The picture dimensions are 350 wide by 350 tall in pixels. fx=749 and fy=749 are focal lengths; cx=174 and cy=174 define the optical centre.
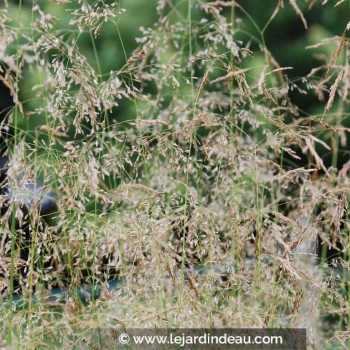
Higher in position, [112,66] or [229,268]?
[112,66]

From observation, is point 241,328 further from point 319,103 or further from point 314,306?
point 319,103

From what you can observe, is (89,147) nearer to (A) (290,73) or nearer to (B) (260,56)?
(B) (260,56)

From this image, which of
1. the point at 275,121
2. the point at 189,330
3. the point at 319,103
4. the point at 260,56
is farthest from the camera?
the point at 319,103

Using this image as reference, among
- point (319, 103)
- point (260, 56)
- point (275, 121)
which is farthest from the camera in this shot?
point (319, 103)

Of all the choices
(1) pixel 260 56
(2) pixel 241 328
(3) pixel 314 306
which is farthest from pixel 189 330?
(1) pixel 260 56

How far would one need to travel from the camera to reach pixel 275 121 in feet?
6.47

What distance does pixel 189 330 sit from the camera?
1847 millimetres

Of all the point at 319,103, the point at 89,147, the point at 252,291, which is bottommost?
the point at 252,291

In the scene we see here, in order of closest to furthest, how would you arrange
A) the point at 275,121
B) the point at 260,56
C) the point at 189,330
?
1. the point at 189,330
2. the point at 275,121
3. the point at 260,56

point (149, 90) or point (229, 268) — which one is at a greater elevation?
point (149, 90)

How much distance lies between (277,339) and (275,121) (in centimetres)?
56

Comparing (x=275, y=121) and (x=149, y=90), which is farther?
(x=149, y=90)

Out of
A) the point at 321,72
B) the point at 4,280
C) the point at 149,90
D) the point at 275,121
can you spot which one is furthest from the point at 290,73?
the point at 4,280

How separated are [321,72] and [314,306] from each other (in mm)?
3824
